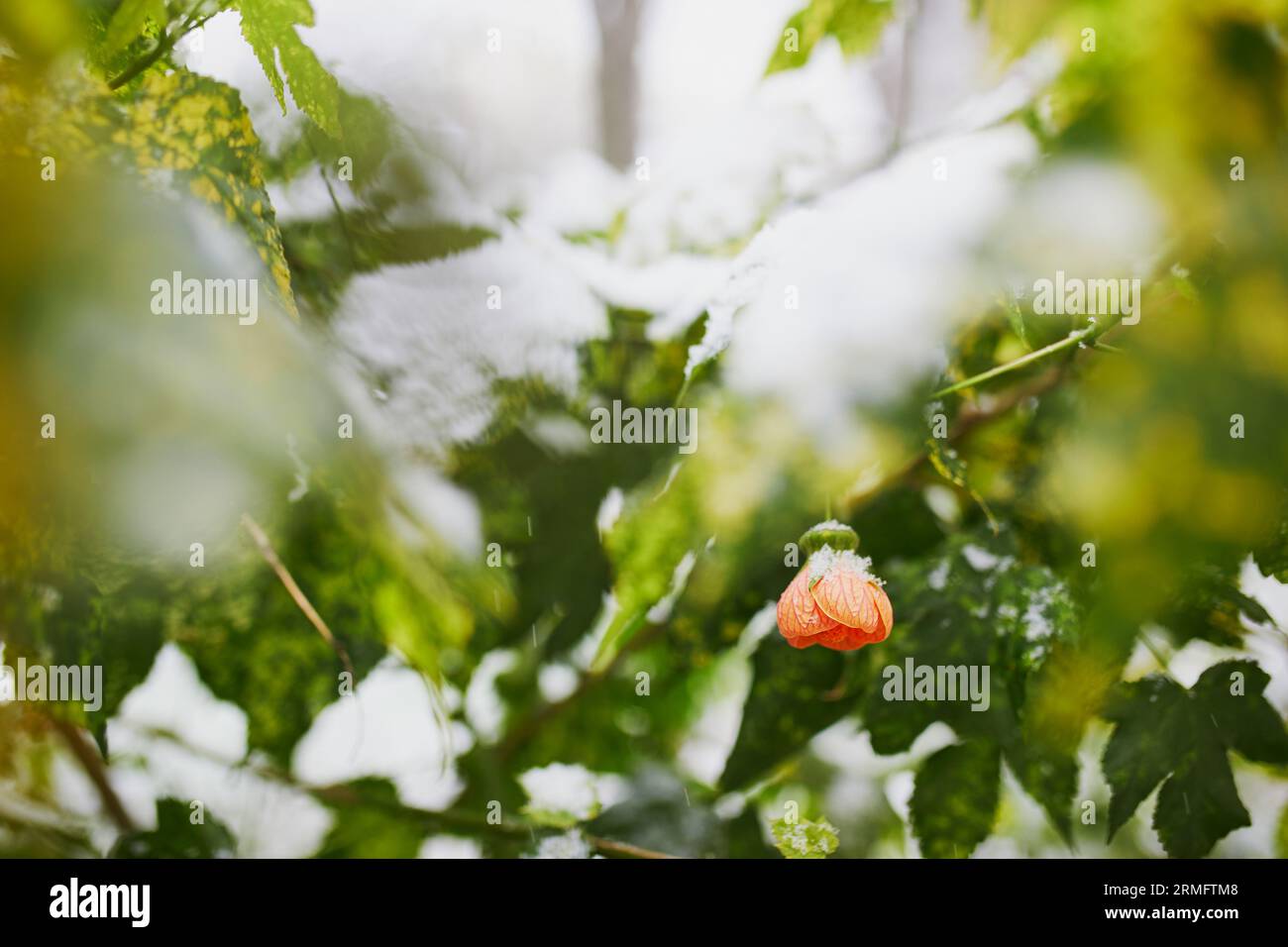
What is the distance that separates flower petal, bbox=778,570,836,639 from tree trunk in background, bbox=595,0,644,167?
0.21m

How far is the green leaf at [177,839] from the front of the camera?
1.27 ft

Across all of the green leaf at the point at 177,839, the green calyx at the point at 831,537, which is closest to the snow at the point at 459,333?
the green calyx at the point at 831,537

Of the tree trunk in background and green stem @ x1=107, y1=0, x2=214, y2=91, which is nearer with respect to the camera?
green stem @ x1=107, y1=0, x2=214, y2=91

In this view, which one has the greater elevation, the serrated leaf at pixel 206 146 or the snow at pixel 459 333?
the serrated leaf at pixel 206 146

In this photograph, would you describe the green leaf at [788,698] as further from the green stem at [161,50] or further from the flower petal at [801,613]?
the green stem at [161,50]

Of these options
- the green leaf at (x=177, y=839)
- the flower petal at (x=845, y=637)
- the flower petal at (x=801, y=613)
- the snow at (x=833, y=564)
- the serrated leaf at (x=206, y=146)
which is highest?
the serrated leaf at (x=206, y=146)

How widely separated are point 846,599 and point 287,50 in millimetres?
284

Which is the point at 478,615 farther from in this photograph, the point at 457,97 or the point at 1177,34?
the point at 1177,34

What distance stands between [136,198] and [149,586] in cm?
18

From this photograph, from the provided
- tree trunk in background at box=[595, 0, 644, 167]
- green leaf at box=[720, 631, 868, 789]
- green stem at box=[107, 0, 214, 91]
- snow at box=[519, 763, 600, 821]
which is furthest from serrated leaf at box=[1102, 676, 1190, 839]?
green stem at box=[107, 0, 214, 91]

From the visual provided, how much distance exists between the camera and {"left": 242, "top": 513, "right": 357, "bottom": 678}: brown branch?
1.23 feet

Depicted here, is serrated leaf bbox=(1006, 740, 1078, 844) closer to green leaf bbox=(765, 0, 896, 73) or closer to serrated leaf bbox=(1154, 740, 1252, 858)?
serrated leaf bbox=(1154, 740, 1252, 858)

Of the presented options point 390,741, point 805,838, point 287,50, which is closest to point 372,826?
point 390,741

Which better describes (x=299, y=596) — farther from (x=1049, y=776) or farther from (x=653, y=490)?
(x=1049, y=776)
